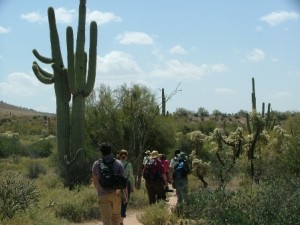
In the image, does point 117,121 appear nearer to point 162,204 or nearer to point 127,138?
point 127,138

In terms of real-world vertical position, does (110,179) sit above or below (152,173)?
above

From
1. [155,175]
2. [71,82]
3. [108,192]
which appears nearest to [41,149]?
[71,82]

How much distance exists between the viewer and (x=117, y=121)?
68.5ft

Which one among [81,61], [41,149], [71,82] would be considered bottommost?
[41,149]

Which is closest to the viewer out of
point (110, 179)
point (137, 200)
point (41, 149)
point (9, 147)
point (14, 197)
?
point (110, 179)

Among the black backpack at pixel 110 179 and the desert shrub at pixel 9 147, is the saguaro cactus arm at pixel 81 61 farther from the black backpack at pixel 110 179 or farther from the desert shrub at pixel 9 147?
the desert shrub at pixel 9 147

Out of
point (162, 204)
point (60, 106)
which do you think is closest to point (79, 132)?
point (60, 106)

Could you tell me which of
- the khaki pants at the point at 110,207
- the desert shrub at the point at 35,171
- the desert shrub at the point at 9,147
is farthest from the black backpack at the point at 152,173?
the desert shrub at the point at 9,147

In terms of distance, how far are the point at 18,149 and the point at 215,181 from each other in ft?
87.9

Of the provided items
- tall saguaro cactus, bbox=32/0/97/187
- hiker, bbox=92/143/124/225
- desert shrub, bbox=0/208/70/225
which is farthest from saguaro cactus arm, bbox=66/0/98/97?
hiker, bbox=92/143/124/225

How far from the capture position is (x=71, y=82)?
18.2 m

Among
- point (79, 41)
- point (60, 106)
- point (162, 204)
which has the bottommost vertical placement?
point (162, 204)

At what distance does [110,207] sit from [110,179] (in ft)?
1.97

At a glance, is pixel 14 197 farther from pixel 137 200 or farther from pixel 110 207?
pixel 137 200
